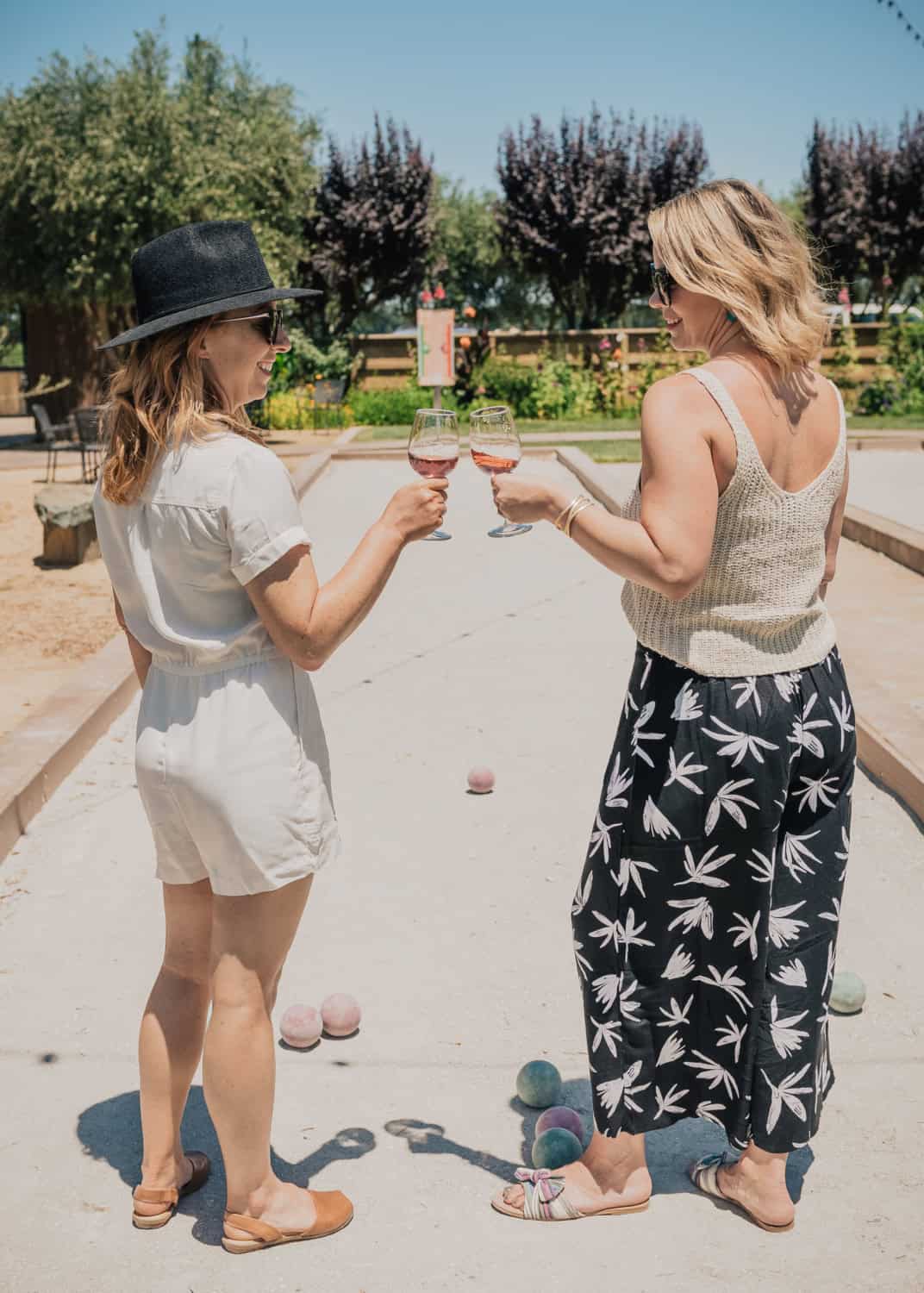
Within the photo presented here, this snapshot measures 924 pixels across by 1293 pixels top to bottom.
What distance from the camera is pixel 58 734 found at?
519 cm

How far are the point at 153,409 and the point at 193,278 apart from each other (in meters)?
0.24

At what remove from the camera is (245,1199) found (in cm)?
234

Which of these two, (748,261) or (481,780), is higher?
(748,261)

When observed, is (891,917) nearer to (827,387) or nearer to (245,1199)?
(827,387)

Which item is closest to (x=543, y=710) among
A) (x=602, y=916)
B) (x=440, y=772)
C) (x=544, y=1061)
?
(x=440, y=772)

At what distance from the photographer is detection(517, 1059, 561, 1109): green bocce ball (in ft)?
9.36

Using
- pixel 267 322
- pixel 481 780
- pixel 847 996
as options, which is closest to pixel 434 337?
pixel 481 780

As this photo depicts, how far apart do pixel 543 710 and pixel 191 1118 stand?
3.31 metres

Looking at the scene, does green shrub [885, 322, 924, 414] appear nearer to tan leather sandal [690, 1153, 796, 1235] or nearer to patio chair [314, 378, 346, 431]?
patio chair [314, 378, 346, 431]

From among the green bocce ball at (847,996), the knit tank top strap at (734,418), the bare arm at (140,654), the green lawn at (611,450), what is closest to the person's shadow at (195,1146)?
the bare arm at (140,654)

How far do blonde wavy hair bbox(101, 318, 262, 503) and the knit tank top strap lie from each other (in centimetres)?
85

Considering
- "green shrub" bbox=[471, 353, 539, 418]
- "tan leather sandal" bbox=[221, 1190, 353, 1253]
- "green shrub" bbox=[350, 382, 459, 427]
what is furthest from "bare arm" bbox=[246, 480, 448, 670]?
"green shrub" bbox=[471, 353, 539, 418]

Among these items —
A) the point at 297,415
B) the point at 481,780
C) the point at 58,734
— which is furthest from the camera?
the point at 297,415

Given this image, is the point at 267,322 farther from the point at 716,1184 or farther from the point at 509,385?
the point at 509,385
